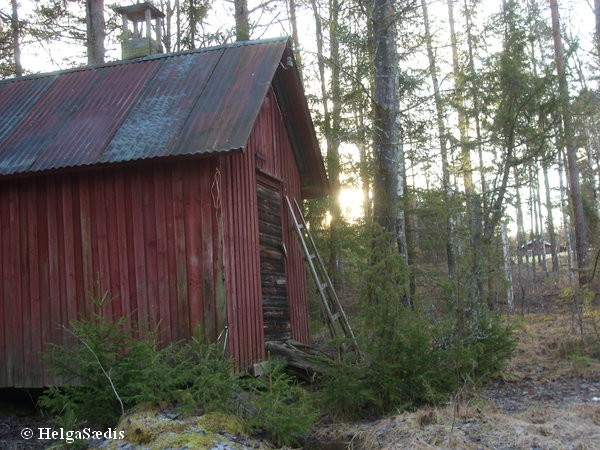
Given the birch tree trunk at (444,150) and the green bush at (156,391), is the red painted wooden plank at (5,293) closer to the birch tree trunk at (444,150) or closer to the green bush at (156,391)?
the green bush at (156,391)

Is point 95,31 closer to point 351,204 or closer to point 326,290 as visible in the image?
point 351,204

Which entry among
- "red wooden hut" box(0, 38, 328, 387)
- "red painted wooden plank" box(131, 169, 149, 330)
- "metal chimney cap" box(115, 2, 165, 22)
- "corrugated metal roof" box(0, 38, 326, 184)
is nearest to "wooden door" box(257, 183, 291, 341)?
"red wooden hut" box(0, 38, 328, 387)

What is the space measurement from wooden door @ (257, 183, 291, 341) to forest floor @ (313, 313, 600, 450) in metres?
3.28

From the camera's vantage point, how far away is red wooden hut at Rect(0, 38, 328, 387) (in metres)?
7.88

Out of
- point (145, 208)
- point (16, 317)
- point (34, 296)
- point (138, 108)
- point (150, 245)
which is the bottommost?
point (16, 317)

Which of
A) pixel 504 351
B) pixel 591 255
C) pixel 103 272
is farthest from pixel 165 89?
pixel 591 255

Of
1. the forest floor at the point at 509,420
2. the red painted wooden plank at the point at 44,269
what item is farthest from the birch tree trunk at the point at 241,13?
the forest floor at the point at 509,420

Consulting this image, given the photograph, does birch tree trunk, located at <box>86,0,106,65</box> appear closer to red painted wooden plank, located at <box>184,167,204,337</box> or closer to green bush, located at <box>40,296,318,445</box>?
red painted wooden plank, located at <box>184,167,204,337</box>

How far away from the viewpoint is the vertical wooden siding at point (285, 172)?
10039 mm

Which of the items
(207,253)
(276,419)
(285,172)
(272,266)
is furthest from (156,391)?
(285,172)

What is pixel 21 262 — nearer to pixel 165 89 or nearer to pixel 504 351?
pixel 165 89

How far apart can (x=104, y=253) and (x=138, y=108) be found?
2160 millimetres

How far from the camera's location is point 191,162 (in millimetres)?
8062

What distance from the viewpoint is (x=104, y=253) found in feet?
27.4
